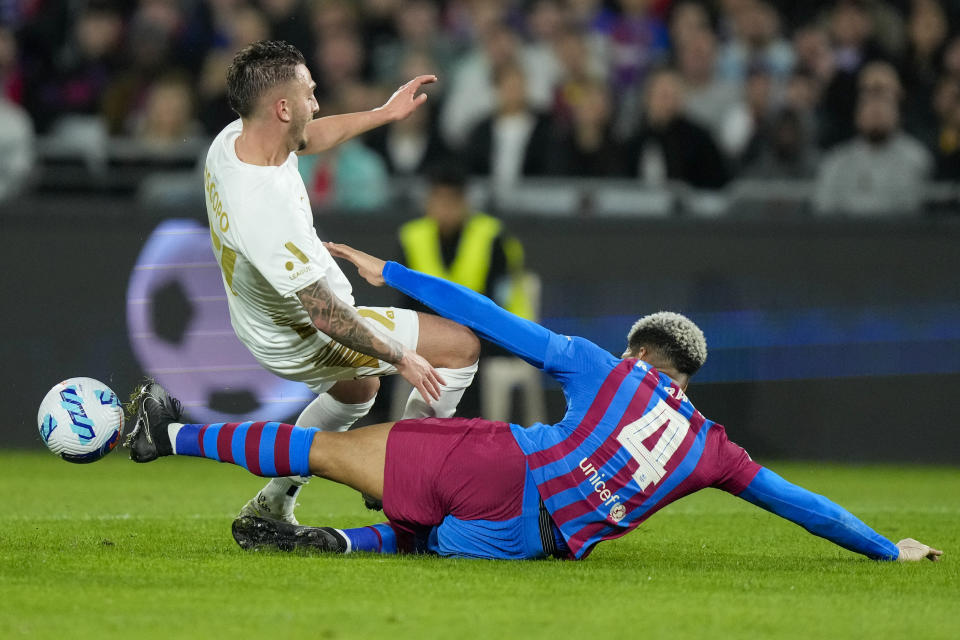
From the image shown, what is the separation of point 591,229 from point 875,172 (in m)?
2.31

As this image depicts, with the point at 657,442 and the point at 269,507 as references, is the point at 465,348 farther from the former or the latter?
the point at 269,507

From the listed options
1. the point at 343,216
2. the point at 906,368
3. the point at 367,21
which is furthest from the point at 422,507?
the point at 367,21

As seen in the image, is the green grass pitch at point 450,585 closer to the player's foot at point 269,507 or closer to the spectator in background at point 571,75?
the player's foot at point 269,507

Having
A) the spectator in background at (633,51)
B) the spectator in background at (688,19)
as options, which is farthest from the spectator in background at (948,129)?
the spectator in background at (633,51)

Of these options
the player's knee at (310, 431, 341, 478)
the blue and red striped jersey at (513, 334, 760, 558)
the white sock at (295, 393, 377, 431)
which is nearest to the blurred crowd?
the white sock at (295, 393, 377, 431)

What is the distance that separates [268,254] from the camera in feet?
17.0

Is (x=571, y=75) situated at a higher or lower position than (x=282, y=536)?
higher

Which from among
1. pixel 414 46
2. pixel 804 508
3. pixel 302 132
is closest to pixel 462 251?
pixel 414 46

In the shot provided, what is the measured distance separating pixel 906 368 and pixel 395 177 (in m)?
4.26

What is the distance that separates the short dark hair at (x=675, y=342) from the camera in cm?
542

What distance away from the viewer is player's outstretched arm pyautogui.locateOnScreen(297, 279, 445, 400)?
521 cm

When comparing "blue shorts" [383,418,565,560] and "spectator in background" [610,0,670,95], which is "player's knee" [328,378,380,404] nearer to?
"blue shorts" [383,418,565,560]

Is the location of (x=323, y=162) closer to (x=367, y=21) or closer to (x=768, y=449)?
(x=367, y=21)

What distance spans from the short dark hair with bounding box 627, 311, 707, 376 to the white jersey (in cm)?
122
